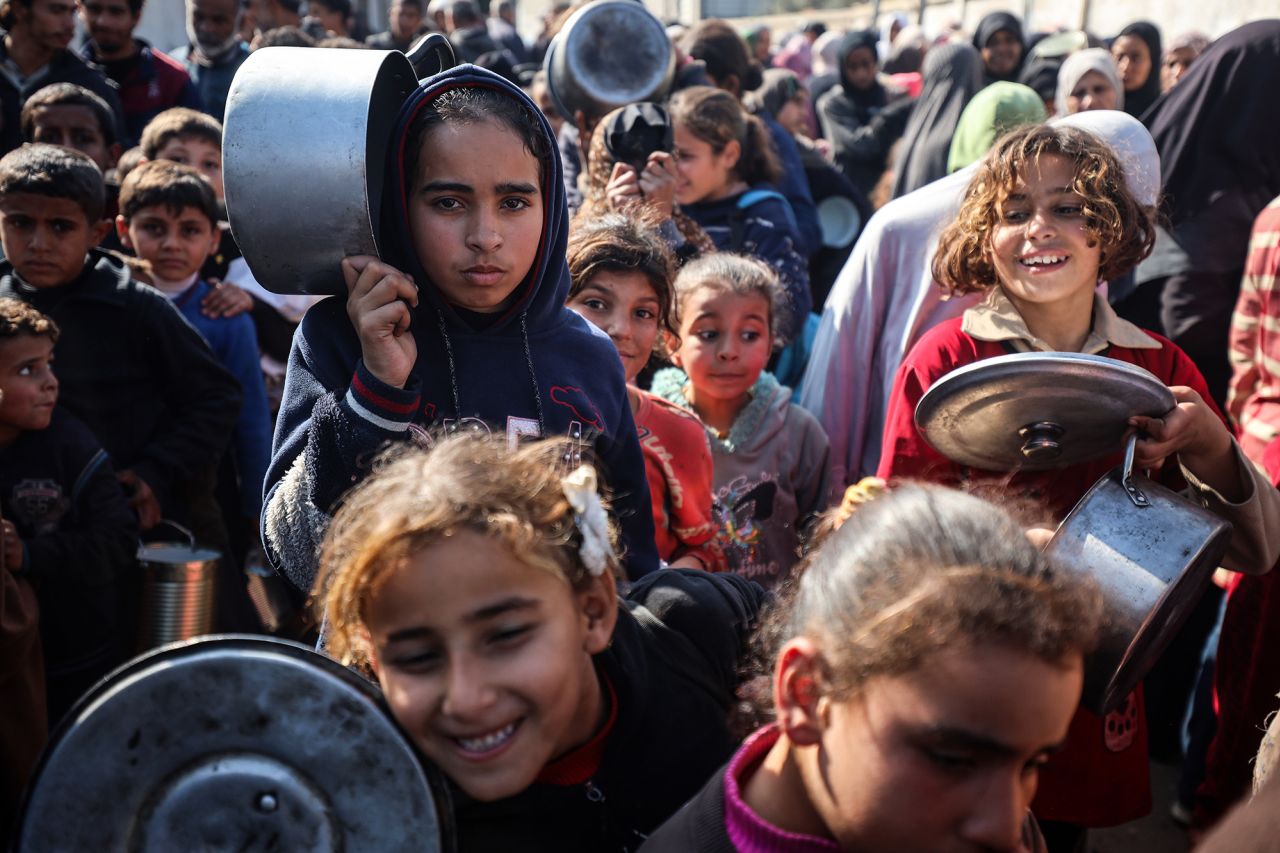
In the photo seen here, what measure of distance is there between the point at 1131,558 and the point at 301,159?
62.9 inches

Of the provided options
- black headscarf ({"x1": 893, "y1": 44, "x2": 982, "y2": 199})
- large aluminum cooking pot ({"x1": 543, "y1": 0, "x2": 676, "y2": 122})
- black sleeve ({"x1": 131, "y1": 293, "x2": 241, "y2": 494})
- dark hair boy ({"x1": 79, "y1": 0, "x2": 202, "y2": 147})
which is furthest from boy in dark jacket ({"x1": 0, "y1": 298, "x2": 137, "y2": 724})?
black headscarf ({"x1": 893, "y1": 44, "x2": 982, "y2": 199})

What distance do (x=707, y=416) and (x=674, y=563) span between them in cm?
87

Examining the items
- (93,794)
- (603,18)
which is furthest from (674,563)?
(603,18)

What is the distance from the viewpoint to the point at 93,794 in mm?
1348

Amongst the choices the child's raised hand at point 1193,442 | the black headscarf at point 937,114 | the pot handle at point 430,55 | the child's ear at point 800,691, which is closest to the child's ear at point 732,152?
the black headscarf at point 937,114

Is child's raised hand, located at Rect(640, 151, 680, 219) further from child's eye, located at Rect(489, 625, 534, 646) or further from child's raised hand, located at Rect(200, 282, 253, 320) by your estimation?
child's eye, located at Rect(489, 625, 534, 646)

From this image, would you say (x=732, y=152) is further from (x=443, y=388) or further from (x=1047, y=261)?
(x=443, y=388)

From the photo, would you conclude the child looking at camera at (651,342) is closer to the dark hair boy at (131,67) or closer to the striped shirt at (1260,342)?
the striped shirt at (1260,342)

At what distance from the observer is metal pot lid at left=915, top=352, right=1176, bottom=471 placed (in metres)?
2.09

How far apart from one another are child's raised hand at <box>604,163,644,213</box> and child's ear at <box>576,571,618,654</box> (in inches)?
103

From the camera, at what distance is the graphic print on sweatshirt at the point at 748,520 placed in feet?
11.6

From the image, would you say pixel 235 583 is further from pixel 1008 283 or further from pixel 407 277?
pixel 1008 283

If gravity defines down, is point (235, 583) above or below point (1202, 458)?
below

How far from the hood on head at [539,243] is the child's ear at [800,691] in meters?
0.96
